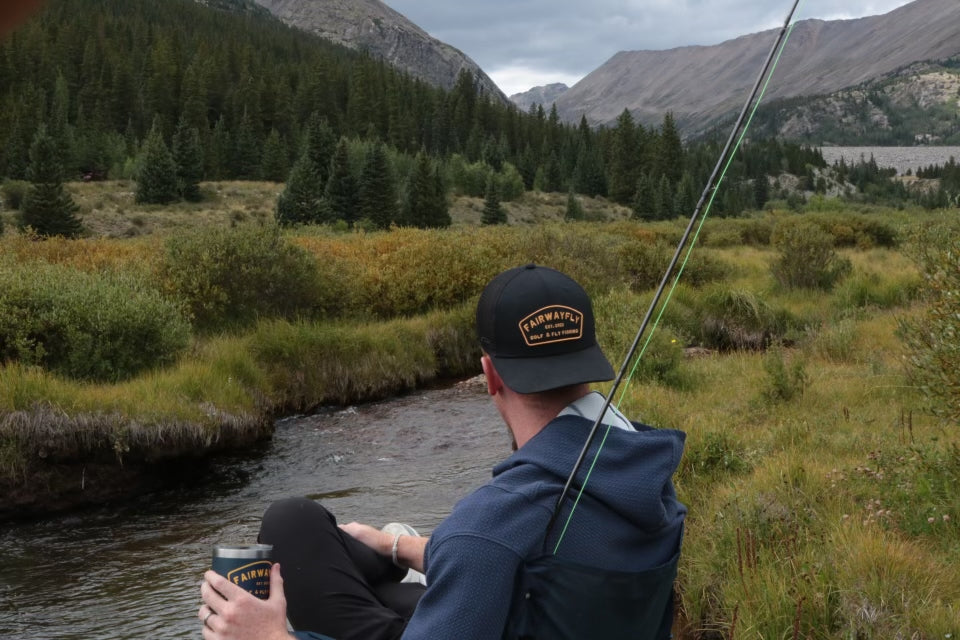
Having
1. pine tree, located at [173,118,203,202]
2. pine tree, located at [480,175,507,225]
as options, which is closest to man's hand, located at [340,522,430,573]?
pine tree, located at [480,175,507,225]

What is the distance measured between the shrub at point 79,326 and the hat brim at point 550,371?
9895 mm

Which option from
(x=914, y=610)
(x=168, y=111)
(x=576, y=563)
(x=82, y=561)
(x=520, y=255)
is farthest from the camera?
(x=168, y=111)

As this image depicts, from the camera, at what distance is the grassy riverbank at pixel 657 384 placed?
15.3 feet

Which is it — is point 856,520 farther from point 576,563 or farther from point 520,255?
point 520,255

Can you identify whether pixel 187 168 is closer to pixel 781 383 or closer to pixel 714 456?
pixel 781 383

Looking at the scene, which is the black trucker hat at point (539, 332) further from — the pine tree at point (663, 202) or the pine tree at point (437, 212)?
the pine tree at point (663, 202)

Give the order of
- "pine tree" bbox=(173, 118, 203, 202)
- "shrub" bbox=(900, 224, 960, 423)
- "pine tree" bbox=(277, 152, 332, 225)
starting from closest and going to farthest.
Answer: "shrub" bbox=(900, 224, 960, 423)
"pine tree" bbox=(277, 152, 332, 225)
"pine tree" bbox=(173, 118, 203, 202)

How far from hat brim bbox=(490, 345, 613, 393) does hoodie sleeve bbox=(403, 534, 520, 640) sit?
1.52 ft

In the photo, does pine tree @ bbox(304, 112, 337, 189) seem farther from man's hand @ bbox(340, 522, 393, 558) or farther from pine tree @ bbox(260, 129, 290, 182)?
man's hand @ bbox(340, 522, 393, 558)

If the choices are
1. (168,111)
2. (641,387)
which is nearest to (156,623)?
Answer: (641,387)

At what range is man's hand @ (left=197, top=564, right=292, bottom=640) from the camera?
7.88 feet

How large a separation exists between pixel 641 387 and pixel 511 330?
26.5 ft

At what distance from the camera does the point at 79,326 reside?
11.3 metres

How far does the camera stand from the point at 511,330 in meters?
2.41
